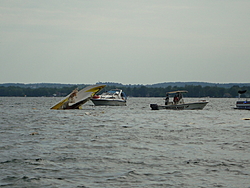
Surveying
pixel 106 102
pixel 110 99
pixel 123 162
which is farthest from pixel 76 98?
pixel 123 162

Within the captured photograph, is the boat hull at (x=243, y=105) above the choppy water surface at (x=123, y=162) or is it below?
above

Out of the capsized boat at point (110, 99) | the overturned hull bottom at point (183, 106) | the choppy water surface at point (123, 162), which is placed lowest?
the choppy water surface at point (123, 162)

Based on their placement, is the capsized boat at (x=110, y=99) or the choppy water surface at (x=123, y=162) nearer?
the choppy water surface at (x=123, y=162)

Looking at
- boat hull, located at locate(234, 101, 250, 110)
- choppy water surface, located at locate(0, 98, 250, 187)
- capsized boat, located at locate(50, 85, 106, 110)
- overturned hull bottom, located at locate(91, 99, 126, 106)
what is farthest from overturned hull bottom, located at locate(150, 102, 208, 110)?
choppy water surface, located at locate(0, 98, 250, 187)

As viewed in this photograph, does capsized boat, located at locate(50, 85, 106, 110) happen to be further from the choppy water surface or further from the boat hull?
the choppy water surface

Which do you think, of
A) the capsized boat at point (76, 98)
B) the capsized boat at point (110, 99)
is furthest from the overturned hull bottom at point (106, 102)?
the capsized boat at point (76, 98)

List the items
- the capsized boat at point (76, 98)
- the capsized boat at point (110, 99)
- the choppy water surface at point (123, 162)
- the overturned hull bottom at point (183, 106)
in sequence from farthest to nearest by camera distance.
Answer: the capsized boat at point (110, 99)
the capsized boat at point (76, 98)
the overturned hull bottom at point (183, 106)
the choppy water surface at point (123, 162)

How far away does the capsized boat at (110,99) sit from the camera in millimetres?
82125

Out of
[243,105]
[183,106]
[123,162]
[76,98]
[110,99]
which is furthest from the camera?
[110,99]

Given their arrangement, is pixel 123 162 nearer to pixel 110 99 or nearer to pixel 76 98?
pixel 76 98

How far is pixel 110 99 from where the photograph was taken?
8350 centimetres

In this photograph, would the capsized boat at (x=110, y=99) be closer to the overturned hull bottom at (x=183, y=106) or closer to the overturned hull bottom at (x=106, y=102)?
the overturned hull bottom at (x=106, y=102)

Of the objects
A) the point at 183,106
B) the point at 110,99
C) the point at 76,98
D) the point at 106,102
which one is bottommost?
the point at 183,106

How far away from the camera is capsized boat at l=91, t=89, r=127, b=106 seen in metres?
82.1
